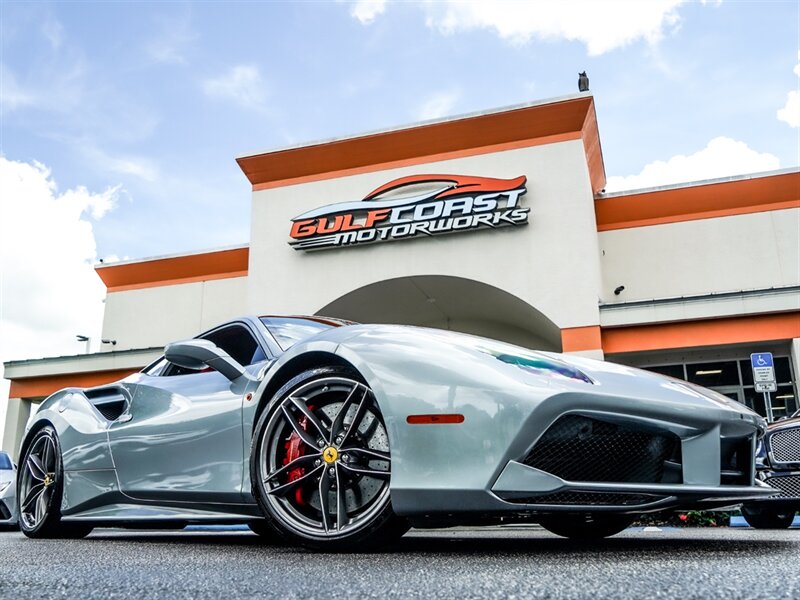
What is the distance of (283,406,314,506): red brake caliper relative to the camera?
273cm

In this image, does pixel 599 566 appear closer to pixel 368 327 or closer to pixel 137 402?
pixel 368 327

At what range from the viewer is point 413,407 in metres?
2.44

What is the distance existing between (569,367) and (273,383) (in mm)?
1204

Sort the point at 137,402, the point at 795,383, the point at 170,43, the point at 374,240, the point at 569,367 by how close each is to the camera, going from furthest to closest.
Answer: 1. the point at 374,240
2. the point at 795,383
3. the point at 170,43
4. the point at 137,402
5. the point at 569,367

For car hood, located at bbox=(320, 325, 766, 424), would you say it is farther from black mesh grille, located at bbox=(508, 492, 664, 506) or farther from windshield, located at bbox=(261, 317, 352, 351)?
windshield, located at bbox=(261, 317, 352, 351)

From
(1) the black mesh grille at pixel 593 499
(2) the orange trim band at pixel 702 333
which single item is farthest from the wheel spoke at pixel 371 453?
(2) the orange trim band at pixel 702 333

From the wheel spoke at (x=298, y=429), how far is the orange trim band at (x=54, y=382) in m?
16.6

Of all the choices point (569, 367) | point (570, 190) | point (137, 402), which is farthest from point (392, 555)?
point (570, 190)

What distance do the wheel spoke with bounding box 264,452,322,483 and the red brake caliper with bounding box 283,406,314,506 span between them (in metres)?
0.03

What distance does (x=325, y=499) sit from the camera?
102 inches

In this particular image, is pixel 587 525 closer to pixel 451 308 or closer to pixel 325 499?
pixel 325 499

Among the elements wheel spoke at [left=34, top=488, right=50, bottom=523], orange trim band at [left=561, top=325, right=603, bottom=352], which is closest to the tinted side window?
wheel spoke at [left=34, top=488, right=50, bottom=523]

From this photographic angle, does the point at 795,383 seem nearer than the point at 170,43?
No

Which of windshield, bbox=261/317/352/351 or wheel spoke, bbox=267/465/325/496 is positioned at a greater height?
windshield, bbox=261/317/352/351
